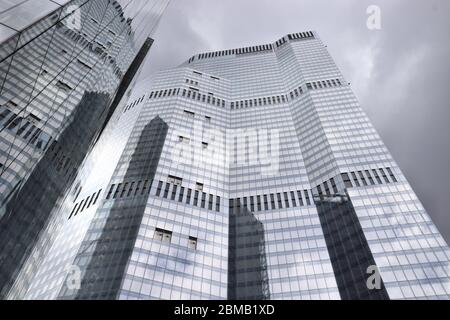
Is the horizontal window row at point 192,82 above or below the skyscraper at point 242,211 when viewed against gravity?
above

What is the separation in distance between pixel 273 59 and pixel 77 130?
420 feet

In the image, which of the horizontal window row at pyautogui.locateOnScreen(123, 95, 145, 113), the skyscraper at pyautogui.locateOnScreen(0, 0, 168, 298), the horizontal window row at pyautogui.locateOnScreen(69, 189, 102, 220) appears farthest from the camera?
the horizontal window row at pyautogui.locateOnScreen(123, 95, 145, 113)

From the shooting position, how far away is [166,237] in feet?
247

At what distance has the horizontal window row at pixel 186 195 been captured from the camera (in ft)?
284

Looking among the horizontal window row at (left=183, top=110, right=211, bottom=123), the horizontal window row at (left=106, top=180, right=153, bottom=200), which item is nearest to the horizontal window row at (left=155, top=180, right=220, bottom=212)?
the horizontal window row at (left=106, top=180, right=153, bottom=200)

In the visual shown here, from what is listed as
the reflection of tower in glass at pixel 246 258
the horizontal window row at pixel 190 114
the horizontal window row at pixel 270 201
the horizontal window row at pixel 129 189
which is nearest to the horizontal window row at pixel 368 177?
the horizontal window row at pixel 270 201

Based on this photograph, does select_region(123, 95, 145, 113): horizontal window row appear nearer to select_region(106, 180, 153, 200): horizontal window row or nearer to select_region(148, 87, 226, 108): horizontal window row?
select_region(148, 87, 226, 108): horizontal window row

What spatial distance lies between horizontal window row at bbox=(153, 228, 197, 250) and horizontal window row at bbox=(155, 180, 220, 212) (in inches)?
430

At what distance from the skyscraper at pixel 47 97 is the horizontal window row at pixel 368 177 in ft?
206

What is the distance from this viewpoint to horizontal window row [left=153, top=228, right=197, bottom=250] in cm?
7456

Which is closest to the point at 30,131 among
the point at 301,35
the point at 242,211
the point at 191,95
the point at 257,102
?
the point at 242,211

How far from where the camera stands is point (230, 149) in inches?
4596

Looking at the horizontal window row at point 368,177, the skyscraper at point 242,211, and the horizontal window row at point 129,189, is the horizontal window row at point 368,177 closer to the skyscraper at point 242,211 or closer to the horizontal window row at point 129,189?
the skyscraper at point 242,211
